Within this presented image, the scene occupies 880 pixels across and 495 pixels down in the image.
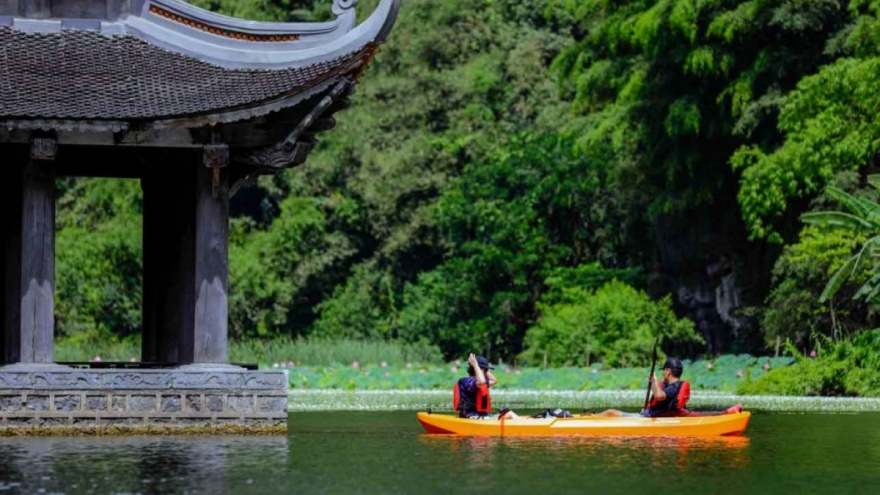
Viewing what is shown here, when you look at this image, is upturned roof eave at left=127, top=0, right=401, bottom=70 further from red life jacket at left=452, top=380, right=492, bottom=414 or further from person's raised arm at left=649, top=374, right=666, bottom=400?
person's raised arm at left=649, top=374, right=666, bottom=400

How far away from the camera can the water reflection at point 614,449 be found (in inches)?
870

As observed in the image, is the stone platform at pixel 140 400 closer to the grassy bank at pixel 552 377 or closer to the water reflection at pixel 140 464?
the water reflection at pixel 140 464

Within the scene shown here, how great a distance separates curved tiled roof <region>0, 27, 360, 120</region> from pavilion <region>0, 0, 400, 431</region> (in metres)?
0.02

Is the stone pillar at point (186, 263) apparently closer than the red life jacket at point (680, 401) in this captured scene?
No

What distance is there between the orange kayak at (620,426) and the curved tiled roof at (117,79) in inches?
202

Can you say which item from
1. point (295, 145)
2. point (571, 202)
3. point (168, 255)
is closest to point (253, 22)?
point (295, 145)

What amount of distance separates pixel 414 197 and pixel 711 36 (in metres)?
14.0

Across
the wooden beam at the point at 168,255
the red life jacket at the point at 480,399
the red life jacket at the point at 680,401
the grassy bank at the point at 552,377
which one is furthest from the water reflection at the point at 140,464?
the grassy bank at the point at 552,377

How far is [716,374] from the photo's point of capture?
42969 mm

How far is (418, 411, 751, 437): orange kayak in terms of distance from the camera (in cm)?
2575

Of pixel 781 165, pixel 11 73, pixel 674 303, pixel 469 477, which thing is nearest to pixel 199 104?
pixel 11 73

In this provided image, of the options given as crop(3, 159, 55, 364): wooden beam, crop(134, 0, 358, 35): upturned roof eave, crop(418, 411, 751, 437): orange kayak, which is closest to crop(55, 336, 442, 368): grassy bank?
crop(134, 0, 358, 35): upturned roof eave

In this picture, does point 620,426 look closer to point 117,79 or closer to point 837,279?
point 117,79

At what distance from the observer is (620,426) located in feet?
84.9
